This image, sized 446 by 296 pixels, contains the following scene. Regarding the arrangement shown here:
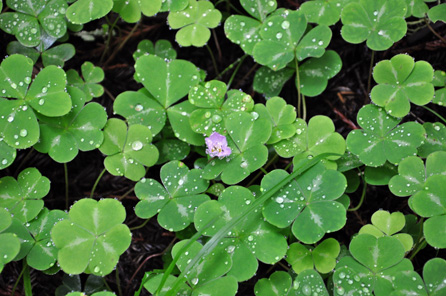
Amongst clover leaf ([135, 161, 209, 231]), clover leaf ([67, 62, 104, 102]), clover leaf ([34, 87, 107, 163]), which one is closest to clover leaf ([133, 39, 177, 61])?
clover leaf ([67, 62, 104, 102])

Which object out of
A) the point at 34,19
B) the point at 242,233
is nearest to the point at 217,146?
the point at 242,233

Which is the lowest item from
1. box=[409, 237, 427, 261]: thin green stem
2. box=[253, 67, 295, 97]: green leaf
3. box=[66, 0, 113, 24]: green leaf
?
box=[409, 237, 427, 261]: thin green stem

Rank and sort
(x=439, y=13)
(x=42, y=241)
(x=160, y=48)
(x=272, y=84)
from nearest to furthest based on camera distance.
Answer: (x=42, y=241)
(x=439, y=13)
(x=272, y=84)
(x=160, y=48)

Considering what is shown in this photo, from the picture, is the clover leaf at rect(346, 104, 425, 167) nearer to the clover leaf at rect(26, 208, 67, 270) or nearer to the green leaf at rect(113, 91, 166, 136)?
the green leaf at rect(113, 91, 166, 136)

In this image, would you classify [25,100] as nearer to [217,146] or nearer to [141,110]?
[141,110]

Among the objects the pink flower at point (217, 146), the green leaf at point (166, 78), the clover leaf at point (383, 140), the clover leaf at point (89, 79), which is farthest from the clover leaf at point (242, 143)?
the clover leaf at point (89, 79)

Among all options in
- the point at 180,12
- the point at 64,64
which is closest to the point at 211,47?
the point at 180,12
